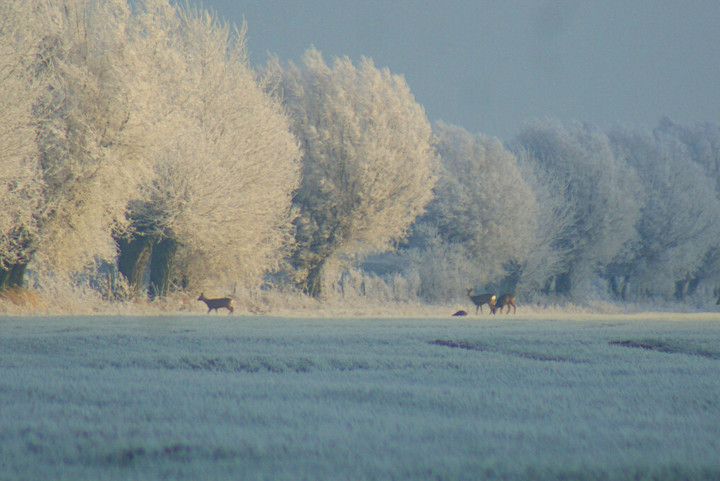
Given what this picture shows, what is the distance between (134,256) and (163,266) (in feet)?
3.28

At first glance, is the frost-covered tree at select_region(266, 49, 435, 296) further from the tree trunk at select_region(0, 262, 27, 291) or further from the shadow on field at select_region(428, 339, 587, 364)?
the shadow on field at select_region(428, 339, 587, 364)

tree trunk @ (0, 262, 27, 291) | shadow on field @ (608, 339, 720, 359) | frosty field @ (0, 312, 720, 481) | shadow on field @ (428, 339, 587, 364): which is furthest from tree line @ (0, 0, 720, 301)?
shadow on field @ (608, 339, 720, 359)

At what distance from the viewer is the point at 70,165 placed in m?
17.2

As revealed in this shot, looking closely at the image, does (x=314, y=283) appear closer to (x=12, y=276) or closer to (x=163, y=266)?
(x=163, y=266)

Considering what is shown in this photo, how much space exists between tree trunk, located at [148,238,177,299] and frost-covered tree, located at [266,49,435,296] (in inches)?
265

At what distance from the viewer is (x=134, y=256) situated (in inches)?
820

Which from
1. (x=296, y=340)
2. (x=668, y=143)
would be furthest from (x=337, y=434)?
(x=668, y=143)

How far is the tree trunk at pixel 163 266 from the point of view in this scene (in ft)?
70.2

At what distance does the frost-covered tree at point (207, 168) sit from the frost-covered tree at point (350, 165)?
8.59 ft

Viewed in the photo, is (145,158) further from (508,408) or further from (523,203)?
(523,203)

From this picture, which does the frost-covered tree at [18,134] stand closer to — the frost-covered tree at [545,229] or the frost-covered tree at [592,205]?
the frost-covered tree at [545,229]

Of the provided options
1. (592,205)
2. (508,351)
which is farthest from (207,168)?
(592,205)

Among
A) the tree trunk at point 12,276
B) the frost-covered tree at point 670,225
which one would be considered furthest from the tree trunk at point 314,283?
the frost-covered tree at point 670,225

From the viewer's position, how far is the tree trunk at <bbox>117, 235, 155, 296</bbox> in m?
20.7
